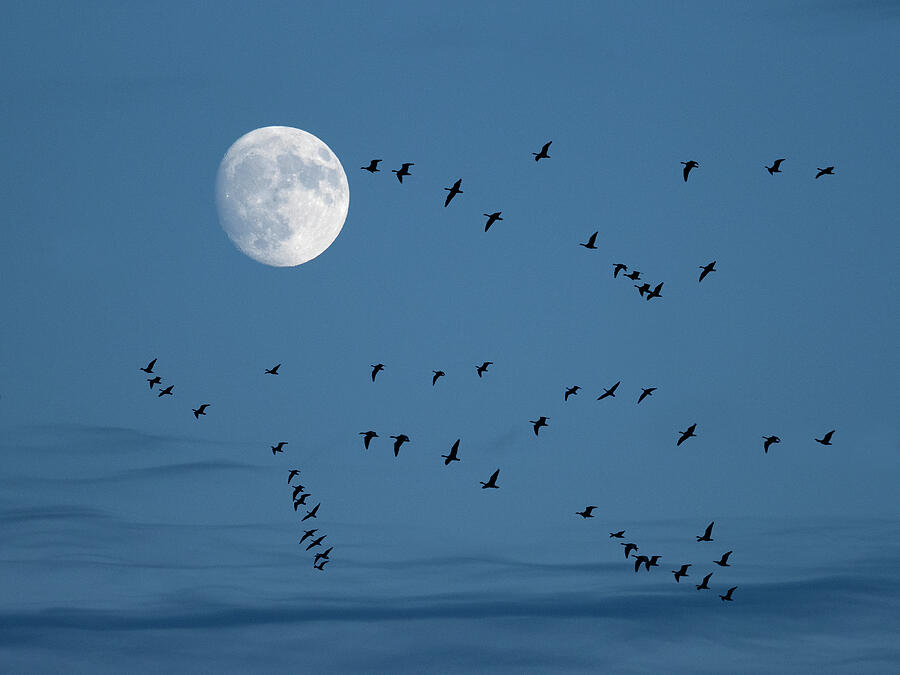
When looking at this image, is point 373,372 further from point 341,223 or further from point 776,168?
point 776,168

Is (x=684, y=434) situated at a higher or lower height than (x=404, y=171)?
lower

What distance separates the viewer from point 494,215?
9381 centimetres

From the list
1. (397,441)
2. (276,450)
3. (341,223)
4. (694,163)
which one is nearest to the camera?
(397,441)

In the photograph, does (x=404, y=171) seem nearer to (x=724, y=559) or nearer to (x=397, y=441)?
(x=397, y=441)

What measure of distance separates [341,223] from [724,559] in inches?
1613

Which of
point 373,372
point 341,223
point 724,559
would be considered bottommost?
point 724,559

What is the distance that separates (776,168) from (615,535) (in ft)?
96.0

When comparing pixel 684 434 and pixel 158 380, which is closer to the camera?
pixel 684 434

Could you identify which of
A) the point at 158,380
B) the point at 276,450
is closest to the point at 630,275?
the point at 276,450

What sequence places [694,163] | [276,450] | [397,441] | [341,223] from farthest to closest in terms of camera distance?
[341,223] → [276,450] → [694,163] → [397,441]

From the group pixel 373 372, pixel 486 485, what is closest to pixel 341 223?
pixel 373 372

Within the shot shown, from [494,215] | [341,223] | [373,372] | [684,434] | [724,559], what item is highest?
[341,223]

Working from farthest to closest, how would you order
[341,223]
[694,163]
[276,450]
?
[341,223] → [276,450] → [694,163]

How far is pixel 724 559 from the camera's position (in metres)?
98.9
